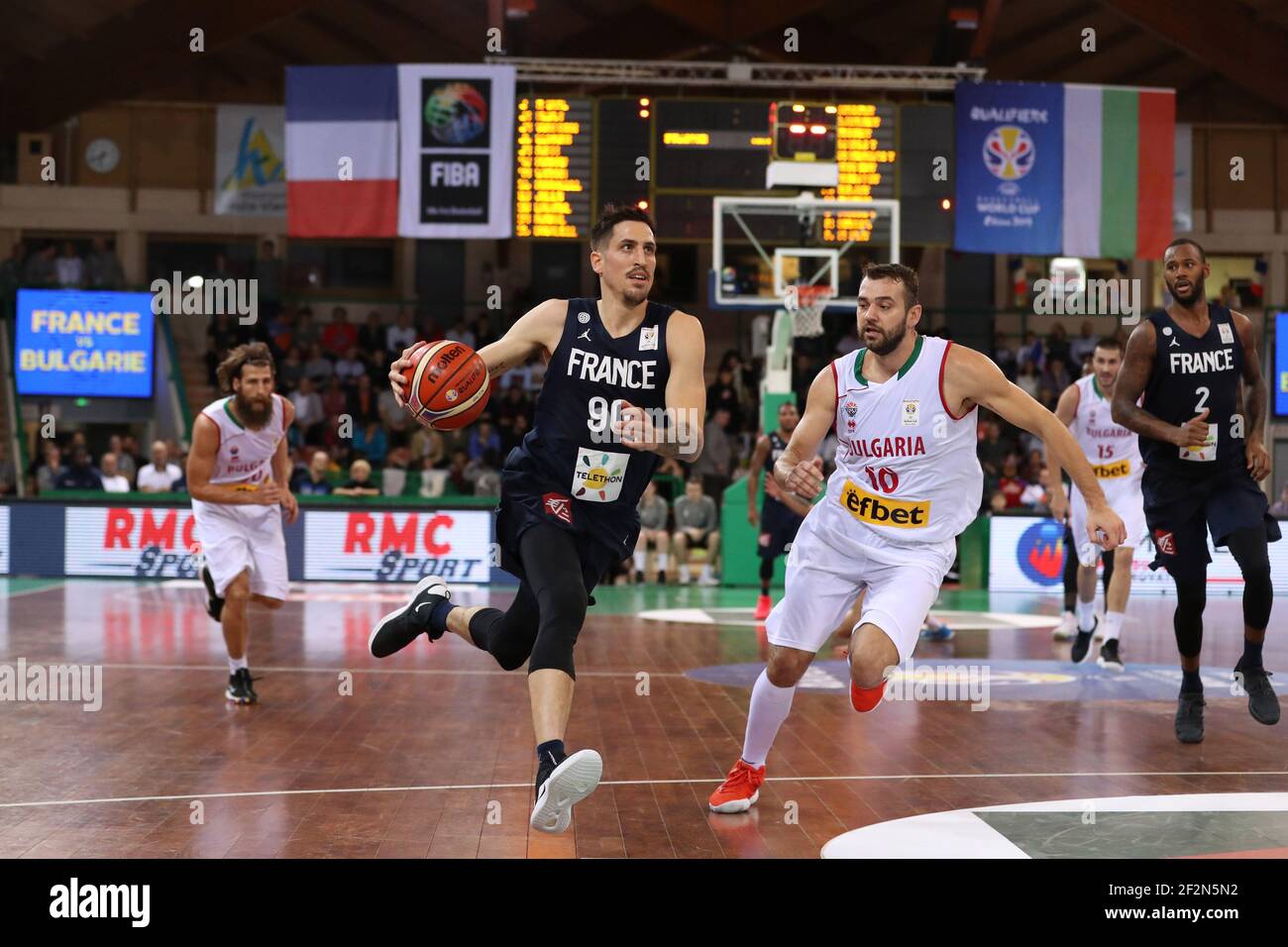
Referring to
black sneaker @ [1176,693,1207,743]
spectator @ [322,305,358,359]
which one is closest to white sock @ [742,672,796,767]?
black sneaker @ [1176,693,1207,743]

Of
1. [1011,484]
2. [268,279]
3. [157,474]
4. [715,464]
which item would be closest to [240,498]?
[157,474]

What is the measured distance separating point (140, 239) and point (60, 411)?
5.35 metres

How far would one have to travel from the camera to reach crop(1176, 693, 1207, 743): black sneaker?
22.5ft

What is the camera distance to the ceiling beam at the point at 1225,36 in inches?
838

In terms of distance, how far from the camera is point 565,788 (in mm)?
4234

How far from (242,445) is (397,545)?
9671mm

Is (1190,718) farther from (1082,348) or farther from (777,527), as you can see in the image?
(1082,348)

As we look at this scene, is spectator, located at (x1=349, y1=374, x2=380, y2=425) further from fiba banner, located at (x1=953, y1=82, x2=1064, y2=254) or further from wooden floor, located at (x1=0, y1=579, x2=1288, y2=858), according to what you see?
wooden floor, located at (x1=0, y1=579, x2=1288, y2=858)

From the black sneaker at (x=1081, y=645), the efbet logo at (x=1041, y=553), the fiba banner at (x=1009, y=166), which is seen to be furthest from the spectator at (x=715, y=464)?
the black sneaker at (x=1081, y=645)

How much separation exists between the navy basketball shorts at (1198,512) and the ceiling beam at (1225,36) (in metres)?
16.2

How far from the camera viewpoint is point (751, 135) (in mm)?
18281
